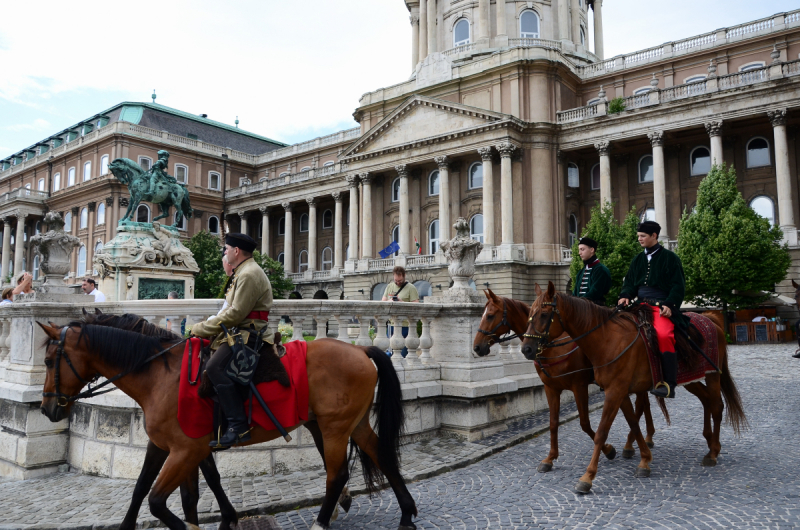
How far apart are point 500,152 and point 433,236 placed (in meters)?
9.82

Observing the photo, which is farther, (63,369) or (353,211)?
(353,211)

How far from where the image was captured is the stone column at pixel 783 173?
1473 inches

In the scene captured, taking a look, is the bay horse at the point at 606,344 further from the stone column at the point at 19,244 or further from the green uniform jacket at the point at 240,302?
the stone column at the point at 19,244

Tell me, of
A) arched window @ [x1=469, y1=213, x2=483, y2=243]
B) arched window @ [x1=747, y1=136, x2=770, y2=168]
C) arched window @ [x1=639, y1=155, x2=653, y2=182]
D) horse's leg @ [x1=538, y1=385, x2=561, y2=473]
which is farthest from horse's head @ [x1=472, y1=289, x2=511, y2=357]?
arched window @ [x1=639, y1=155, x2=653, y2=182]

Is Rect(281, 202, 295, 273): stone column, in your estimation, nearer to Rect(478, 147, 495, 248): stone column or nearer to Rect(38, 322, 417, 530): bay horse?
Rect(478, 147, 495, 248): stone column

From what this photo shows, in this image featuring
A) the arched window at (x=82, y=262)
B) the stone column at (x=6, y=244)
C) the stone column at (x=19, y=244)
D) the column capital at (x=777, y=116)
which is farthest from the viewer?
the stone column at (x=6, y=244)

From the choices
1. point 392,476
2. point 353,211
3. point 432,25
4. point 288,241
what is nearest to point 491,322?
point 392,476

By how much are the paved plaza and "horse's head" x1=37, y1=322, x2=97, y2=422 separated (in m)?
1.64

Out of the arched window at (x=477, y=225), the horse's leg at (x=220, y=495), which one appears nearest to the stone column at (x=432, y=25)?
the arched window at (x=477, y=225)

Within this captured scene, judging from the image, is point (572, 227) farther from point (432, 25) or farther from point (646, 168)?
point (432, 25)

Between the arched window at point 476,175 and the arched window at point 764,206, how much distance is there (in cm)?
1949

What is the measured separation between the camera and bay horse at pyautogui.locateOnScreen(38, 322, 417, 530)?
17.0 ft

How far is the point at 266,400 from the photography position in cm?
536

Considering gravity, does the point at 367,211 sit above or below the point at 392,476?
above
